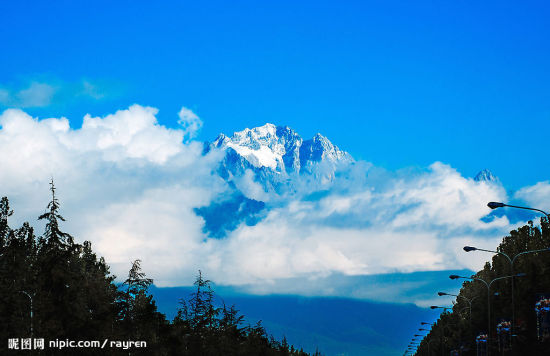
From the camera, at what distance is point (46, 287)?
67.1m

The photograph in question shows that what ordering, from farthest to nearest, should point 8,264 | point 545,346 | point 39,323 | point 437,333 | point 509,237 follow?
point 437,333 → point 509,237 → point 545,346 → point 8,264 → point 39,323

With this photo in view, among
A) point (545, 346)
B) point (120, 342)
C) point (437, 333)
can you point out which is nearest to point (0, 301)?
point (120, 342)

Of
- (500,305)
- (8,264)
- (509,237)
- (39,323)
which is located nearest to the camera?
(39,323)

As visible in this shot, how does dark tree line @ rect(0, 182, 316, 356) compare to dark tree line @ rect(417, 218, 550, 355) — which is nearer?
dark tree line @ rect(0, 182, 316, 356)

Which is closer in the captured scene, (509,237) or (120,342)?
(120,342)

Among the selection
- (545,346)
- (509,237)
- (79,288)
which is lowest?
(545,346)

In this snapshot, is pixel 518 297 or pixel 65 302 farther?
pixel 518 297

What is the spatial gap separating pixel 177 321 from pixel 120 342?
92.5ft

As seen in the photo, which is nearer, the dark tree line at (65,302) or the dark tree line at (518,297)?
the dark tree line at (65,302)

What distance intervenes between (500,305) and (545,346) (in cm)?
3173

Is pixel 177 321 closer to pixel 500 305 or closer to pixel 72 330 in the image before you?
pixel 72 330

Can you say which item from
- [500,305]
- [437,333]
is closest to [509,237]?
[500,305]

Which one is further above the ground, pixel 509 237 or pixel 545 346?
pixel 509 237

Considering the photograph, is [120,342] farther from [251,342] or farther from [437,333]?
[437,333]
